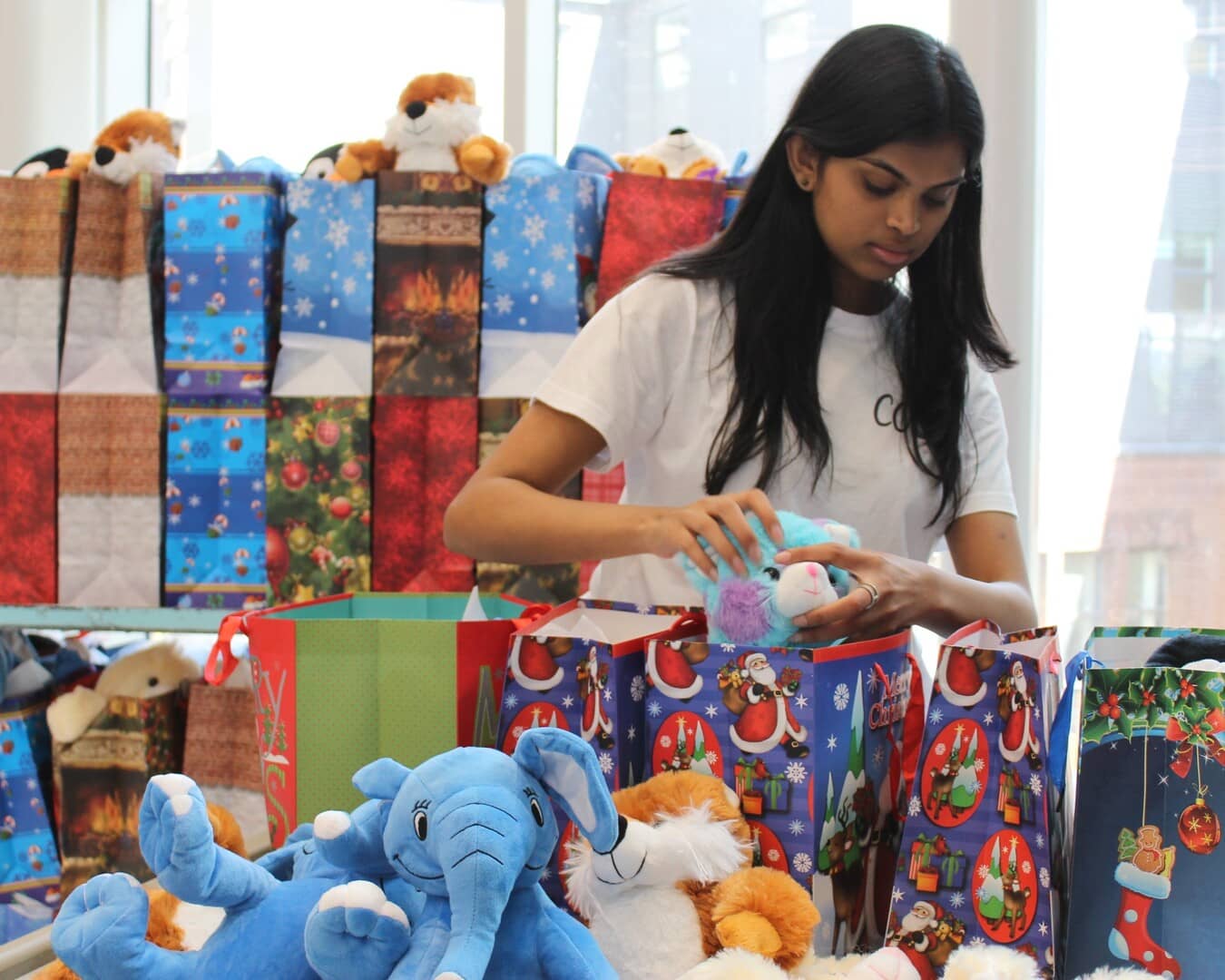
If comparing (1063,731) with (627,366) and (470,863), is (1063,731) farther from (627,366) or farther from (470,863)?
(627,366)

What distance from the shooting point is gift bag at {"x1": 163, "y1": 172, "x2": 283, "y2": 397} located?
184cm

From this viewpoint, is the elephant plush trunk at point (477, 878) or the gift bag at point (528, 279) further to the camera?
the gift bag at point (528, 279)

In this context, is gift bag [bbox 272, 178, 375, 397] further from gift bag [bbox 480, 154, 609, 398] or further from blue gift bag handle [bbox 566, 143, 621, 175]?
blue gift bag handle [bbox 566, 143, 621, 175]

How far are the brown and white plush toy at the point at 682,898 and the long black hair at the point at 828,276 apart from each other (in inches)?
21.4

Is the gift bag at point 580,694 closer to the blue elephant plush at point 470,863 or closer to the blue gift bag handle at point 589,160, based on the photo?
the blue elephant plush at point 470,863

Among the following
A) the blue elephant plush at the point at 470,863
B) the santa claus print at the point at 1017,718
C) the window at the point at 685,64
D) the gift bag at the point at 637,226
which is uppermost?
the window at the point at 685,64

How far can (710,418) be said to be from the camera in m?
1.17

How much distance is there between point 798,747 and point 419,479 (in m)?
1.29

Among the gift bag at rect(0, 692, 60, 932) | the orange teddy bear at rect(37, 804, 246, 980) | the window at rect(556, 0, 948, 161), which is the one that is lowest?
the gift bag at rect(0, 692, 60, 932)

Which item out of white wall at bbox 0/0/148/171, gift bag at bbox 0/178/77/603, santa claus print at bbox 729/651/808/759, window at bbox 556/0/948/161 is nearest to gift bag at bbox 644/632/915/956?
santa claus print at bbox 729/651/808/759

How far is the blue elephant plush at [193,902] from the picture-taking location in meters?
0.55

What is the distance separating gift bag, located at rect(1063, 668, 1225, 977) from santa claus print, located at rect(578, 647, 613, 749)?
0.26 meters

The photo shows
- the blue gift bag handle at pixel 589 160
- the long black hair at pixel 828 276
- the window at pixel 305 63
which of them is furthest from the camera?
the window at pixel 305 63

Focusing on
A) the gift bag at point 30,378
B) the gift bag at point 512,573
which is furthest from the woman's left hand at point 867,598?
the gift bag at point 30,378
